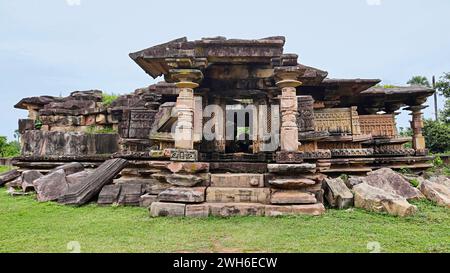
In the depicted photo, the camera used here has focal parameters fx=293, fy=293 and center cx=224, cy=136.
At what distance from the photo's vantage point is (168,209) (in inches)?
173

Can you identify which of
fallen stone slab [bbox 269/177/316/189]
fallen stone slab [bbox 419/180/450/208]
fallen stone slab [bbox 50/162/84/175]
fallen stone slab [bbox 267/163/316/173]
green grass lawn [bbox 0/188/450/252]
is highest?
fallen stone slab [bbox 267/163/316/173]

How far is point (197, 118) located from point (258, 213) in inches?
88.8

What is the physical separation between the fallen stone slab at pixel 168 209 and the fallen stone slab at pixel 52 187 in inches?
95.9

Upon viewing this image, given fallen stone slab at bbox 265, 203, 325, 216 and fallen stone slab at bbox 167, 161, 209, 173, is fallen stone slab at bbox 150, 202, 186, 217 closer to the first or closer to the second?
fallen stone slab at bbox 167, 161, 209, 173

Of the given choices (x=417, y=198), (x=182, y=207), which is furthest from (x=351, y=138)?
(x=182, y=207)

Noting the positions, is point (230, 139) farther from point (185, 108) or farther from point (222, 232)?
point (222, 232)

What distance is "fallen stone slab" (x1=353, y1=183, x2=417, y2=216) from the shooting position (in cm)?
420

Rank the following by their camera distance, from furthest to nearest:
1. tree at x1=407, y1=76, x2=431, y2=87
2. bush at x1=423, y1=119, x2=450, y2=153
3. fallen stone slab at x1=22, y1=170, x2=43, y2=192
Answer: tree at x1=407, y1=76, x2=431, y2=87, bush at x1=423, y1=119, x2=450, y2=153, fallen stone slab at x1=22, y1=170, x2=43, y2=192

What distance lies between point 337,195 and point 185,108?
2.92m

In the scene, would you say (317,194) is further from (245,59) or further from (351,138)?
(351,138)

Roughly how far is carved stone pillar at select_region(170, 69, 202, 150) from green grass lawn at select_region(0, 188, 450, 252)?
1.28 metres

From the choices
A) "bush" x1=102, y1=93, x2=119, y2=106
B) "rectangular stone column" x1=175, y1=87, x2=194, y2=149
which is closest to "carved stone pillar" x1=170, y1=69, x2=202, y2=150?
"rectangular stone column" x1=175, y1=87, x2=194, y2=149

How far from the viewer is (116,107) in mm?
9805

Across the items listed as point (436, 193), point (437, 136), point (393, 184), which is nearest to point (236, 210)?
point (393, 184)
